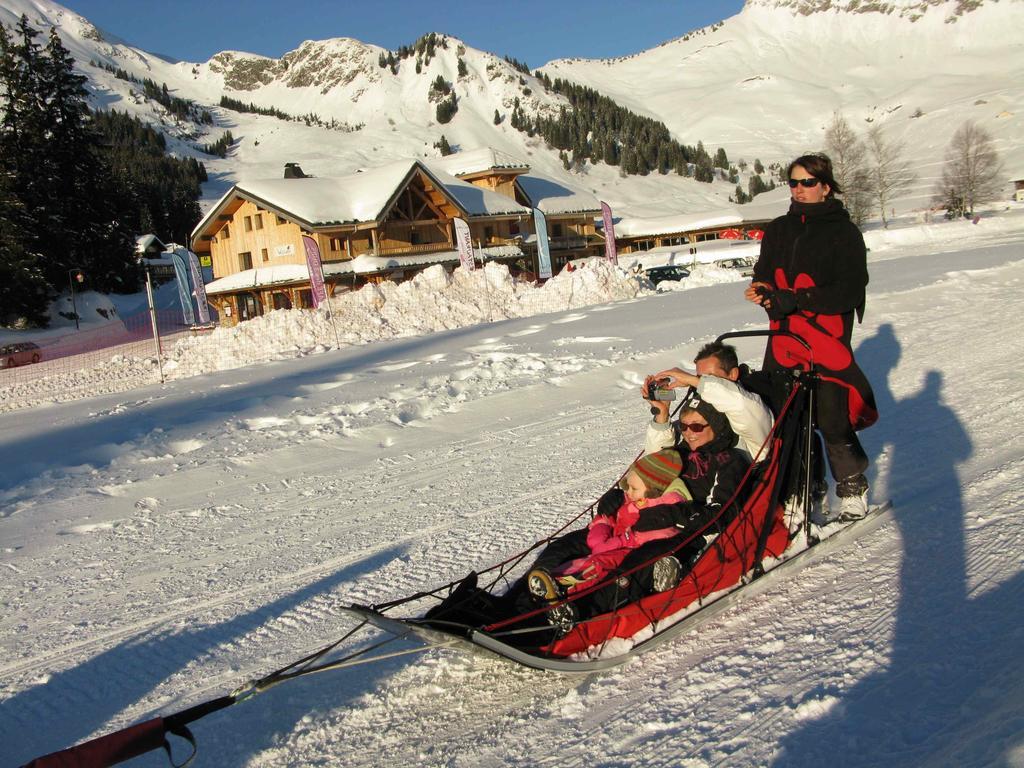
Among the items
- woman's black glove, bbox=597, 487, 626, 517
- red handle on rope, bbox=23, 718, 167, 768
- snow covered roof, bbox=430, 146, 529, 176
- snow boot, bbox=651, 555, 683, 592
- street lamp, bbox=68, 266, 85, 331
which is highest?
snow covered roof, bbox=430, 146, 529, 176

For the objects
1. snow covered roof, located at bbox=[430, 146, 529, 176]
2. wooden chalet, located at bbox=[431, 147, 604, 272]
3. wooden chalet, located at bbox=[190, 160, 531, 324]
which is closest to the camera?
wooden chalet, located at bbox=[190, 160, 531, 324]

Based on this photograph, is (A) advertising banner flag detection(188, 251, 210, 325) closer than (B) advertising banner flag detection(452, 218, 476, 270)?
No

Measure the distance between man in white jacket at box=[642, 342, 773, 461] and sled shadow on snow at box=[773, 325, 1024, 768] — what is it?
1.05 metres

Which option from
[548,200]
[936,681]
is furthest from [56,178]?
[936,681]

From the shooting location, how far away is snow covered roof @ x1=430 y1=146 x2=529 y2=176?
49.9m

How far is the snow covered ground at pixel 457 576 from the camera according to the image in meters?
3.15

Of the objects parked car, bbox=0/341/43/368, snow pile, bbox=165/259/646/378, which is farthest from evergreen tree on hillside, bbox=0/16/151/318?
snow pile, bbox=165/259/646/378

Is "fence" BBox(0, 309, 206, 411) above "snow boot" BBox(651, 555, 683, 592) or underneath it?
above

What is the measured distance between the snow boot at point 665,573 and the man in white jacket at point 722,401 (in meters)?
0.78

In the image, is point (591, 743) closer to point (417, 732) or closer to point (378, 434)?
point (417, 732)

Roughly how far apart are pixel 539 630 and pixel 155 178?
7987 centimetres

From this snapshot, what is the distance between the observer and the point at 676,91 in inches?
6117

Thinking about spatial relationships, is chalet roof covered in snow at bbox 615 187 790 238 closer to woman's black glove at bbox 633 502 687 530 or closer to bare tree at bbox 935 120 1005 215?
bare tree at bbox 935 120 1005 215

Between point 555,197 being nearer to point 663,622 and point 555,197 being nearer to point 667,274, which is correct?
point 667,274
